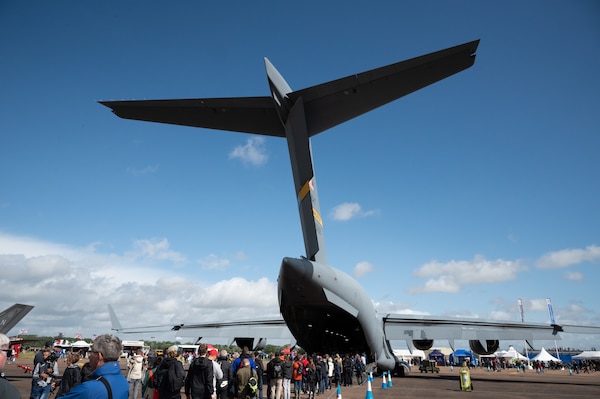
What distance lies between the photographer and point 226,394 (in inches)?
293

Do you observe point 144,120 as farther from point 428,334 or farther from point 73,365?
point 428,334

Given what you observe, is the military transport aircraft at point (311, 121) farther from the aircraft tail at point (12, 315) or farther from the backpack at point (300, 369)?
the aircraft tail at point (12, 315)

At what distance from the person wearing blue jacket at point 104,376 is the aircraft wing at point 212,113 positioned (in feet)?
20.1

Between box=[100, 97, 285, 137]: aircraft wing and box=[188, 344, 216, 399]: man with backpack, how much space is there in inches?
186

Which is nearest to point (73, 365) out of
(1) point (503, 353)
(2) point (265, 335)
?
(2) point (265, 335)

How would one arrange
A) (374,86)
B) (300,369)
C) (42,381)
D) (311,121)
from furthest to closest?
(300,369) → (311,121) → (42,381) → (374,86)

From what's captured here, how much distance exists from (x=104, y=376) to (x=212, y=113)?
6.83 m

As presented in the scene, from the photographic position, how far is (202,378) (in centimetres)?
604

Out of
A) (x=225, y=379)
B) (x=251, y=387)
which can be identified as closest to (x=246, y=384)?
(x=251, y=387)

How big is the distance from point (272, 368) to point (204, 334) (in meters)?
9.97

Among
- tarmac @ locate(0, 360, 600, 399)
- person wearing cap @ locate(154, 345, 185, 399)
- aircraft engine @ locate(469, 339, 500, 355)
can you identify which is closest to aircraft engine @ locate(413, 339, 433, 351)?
tarmac @ locate(0, 360, 600, 399)

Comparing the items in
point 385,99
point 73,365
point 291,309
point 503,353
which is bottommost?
point 503,353

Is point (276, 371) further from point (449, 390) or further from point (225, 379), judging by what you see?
point (449, 390)

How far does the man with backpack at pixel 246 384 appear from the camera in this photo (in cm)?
741
